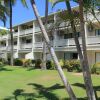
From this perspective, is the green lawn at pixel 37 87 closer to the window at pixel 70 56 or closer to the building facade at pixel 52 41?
the building facade at pixel 52 41

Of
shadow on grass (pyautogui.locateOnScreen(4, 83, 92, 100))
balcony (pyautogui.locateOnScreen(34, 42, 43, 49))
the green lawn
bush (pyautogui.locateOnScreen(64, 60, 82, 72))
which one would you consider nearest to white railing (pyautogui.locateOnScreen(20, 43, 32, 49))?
balcony (pyautogui.locateOnScreen(34, 42, 43, 49))

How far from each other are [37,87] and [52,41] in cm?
2283

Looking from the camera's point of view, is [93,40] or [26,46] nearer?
[93,40]

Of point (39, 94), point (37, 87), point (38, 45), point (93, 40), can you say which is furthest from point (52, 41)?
point (39, 94)

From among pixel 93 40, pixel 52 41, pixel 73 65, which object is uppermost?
pixel 52 41

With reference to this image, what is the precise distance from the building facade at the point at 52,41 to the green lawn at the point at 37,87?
4538mm

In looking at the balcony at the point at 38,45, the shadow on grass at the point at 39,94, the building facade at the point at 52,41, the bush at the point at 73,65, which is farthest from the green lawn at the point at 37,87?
the balcony at the point at 38,45

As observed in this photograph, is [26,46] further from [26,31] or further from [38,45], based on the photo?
[38,45]

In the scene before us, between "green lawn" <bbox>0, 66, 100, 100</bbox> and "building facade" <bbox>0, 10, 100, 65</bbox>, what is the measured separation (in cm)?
454

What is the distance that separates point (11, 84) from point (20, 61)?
23217mm

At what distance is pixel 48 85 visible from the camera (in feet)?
84.7

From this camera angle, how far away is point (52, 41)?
156ft

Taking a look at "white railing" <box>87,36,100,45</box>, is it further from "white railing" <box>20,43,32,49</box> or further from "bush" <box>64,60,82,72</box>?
"white railing" <box>20,43,32,49</box>

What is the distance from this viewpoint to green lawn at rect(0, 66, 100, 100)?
21672 mm
